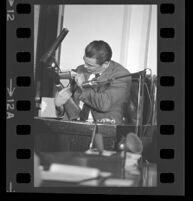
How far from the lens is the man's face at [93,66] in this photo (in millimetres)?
1518

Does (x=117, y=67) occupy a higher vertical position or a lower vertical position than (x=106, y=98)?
higher

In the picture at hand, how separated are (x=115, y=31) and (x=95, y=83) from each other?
0.69 feet

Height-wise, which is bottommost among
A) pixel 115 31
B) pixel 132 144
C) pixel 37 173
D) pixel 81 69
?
pixel 37 173

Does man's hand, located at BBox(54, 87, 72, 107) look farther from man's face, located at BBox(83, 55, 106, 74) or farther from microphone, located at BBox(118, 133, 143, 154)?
microphone, located at BBox(118, 133, 143, 154)

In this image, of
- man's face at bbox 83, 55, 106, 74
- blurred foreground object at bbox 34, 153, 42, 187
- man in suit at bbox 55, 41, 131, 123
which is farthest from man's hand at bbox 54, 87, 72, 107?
blurred foreground object at bbox 34, 153, 42, 187

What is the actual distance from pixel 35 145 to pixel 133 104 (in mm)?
399

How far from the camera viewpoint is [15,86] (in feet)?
4.88

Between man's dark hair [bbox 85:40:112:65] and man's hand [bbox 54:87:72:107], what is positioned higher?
man's dark hair [bbox 85:40:112:65]

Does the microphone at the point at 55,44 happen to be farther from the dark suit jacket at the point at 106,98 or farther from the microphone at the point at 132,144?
the microphone at the point at 132,144

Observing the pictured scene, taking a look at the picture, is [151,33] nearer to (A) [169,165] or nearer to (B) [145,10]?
(B) [145,10]

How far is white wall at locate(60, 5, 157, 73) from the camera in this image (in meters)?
1.50

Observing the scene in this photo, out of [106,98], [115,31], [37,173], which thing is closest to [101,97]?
[106,98]

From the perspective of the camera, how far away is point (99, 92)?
5.02 feet

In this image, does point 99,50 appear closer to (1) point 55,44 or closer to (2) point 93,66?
(2) point 93,66
